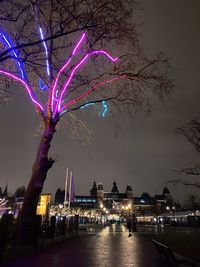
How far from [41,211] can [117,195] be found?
515 feet

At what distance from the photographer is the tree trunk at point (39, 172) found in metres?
14.9

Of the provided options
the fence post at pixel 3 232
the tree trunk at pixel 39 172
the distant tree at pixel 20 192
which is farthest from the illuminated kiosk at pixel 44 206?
the distant tree at pixel 20 192

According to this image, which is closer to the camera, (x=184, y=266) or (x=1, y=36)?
(x=184, y=266)

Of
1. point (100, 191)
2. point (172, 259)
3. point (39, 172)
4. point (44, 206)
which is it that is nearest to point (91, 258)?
point (172, 259)

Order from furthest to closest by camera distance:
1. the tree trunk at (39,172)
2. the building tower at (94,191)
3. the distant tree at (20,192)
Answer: the building tower at (94,191)
the distant tree at (20,192)
the tree trunk at (39,172)

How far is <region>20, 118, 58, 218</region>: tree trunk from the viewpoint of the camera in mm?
14930

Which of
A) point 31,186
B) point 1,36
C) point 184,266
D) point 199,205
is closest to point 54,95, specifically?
point 31,186

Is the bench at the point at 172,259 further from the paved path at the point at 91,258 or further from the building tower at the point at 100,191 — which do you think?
the building tower at the point at 100,191

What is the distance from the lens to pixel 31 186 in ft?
49.7

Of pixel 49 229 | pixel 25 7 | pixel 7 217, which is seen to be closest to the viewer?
pixel 25 7

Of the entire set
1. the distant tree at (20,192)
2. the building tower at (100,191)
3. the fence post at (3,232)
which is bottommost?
the fence post at (3,232)

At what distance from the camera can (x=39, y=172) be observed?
50.1 ft

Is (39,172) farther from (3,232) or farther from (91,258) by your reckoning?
(91,258)

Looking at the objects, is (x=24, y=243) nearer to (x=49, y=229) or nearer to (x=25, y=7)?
(x=49, y=229)
